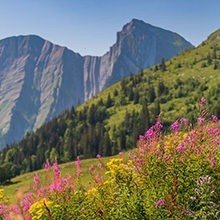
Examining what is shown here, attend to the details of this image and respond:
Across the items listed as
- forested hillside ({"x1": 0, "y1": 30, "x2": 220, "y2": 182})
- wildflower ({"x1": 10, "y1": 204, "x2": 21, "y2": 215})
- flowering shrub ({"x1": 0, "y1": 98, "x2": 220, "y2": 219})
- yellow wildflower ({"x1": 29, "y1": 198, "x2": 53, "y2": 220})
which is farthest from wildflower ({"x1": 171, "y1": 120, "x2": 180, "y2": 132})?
forested hillside ({"x1": 0, "y1": 30, "x2": 220, "y2": 182})

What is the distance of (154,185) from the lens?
1057 cm

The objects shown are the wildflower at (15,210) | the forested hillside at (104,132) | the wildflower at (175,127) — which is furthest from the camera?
the forested hillside at (104,132)

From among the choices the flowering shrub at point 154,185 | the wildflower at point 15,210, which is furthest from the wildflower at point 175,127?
the wildflower at point 15,210

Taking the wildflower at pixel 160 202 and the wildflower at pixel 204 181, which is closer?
the wildflower at pixel 204 181

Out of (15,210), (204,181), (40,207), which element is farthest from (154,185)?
(15,210)

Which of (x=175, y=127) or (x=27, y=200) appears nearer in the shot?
(x=175, y=127)

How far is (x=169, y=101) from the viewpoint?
7574 inches

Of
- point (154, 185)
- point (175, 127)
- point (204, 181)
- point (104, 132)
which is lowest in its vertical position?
point (104, 132)

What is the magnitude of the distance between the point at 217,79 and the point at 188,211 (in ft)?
624

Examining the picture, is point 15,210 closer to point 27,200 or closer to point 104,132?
point 27,200

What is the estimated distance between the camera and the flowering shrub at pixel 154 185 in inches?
402

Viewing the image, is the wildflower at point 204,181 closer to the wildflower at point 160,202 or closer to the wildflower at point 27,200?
the wildflower at point 160,202

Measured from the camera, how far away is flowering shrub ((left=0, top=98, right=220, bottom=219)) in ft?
33.5

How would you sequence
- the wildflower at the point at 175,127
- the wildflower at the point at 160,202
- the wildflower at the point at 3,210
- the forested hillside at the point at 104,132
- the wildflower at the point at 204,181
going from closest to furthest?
the wildflower at the point at 204,181 → the wildflower at the point at 160,202 → the wildflower at the point at 175,127 → the wildflower at the point at 3,210 → the forested hillside at the point at 104,132
